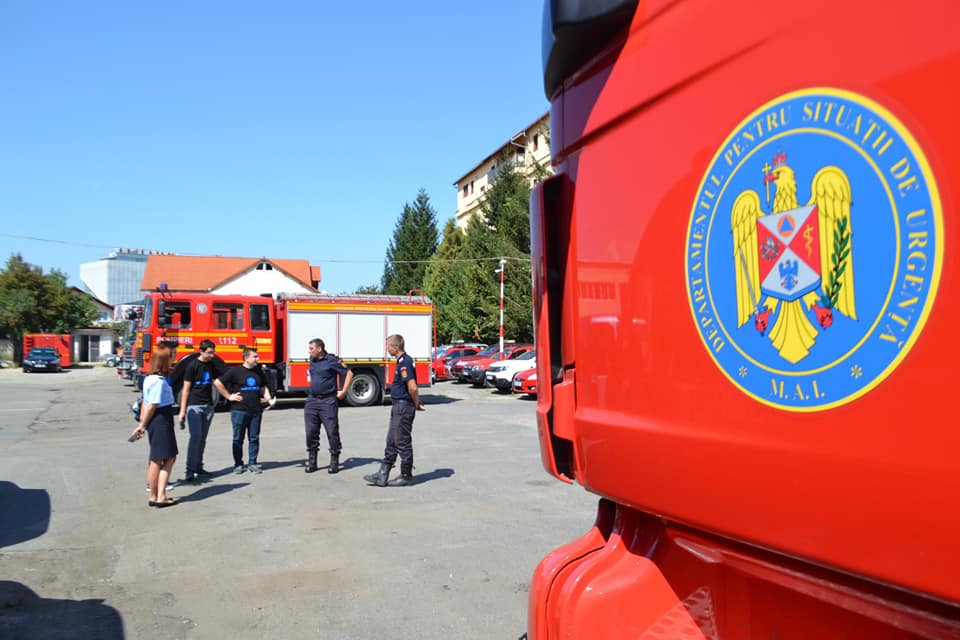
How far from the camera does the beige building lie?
138 ft

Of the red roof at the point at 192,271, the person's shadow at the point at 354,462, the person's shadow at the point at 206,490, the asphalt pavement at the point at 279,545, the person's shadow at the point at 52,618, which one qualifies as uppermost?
the red roof at the point at 192,271

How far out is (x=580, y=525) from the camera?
21.8 ft

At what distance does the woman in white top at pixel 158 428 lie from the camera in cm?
742

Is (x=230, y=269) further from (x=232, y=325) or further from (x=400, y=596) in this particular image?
(x=400, y=596)

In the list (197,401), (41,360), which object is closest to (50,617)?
(197,401)

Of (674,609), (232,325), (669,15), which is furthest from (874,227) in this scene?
(232,325)

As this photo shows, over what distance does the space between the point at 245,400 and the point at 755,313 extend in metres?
8.65

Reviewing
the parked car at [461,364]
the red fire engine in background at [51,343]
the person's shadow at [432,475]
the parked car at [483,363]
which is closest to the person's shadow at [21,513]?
the person's shadow at [432,475]

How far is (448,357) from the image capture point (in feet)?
98.6

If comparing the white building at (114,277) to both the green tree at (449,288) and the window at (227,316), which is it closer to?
the green tree at (449,288)

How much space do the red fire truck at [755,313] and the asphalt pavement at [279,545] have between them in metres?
2.64

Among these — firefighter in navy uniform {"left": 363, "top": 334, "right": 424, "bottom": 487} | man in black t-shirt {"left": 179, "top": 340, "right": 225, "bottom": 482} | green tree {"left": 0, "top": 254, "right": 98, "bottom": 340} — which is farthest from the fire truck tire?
green tree {"left": 0, "top": 254, "right": 98, "bottom": 340}

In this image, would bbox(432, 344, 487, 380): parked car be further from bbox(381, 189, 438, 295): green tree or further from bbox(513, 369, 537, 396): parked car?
bbox(381, 189, 438, 295): green tree

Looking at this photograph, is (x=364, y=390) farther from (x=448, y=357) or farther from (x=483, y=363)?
(x=448, y=357)
